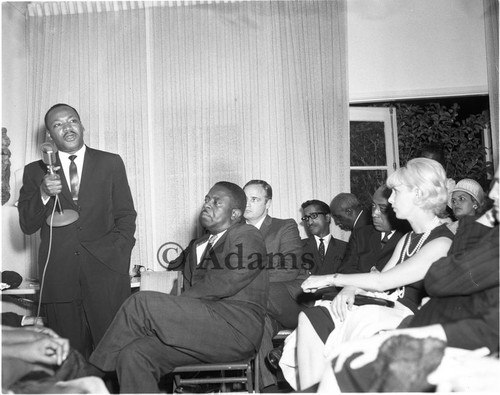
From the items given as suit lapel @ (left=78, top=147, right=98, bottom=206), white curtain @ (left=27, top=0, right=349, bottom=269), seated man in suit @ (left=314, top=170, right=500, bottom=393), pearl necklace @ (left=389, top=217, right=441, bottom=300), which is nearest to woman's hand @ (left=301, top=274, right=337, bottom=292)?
pearl necklace @ (left=389, top=217, right=441, bottom=300)

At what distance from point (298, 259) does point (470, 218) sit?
2.23 metres

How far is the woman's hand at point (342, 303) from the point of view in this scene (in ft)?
9.12

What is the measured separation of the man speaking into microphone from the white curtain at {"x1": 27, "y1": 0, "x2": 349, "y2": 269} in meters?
2.69

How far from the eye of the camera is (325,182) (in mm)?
6230

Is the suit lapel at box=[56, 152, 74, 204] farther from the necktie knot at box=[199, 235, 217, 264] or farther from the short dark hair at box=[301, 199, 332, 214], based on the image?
the short dark hair at box=[301, 199, 332, 214]

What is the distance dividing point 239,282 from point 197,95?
3.60 metres

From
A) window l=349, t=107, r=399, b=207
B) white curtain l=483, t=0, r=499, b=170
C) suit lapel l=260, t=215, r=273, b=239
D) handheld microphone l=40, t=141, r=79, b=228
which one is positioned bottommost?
suit lapel l=260, t=215, r=273, b=239

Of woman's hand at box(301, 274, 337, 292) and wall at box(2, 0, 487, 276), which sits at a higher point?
wall at box(2, 0, 487, 276)

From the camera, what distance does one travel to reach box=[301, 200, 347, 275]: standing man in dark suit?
5473 mm

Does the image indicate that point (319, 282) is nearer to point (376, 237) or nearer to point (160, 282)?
point (376, 237)

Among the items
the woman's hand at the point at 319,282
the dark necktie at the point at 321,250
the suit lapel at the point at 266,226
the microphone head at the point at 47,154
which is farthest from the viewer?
the dark necktie at the point at 321,250

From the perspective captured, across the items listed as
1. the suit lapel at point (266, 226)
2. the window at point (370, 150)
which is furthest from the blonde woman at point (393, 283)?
the window at point (370, 150)

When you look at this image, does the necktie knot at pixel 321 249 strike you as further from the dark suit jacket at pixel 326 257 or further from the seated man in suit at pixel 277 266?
the seated man in suit at pixel 277 266

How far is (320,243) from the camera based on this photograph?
5.66 meters
